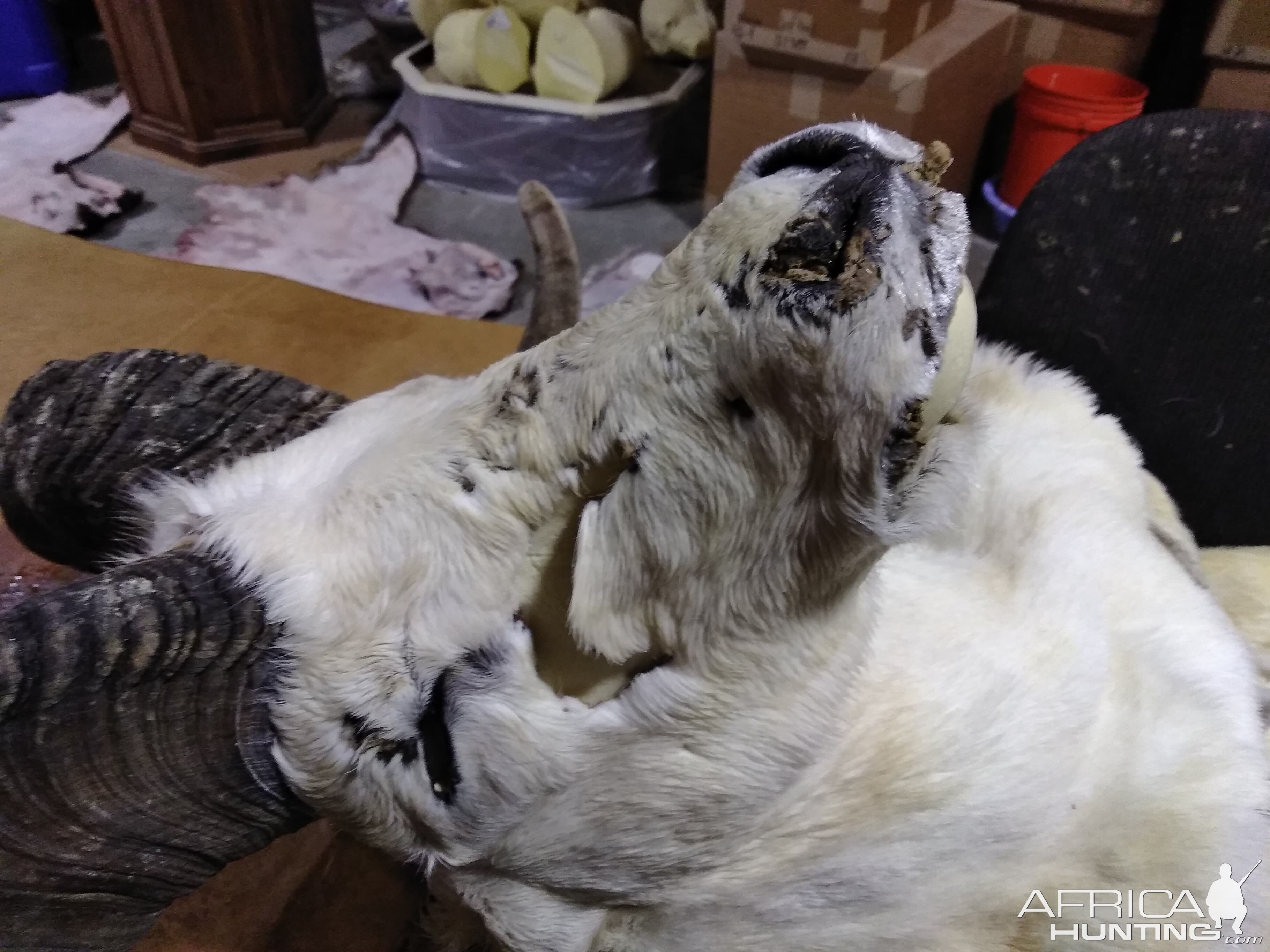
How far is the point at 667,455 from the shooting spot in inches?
18.6

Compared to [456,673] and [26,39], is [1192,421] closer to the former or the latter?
[456,673]

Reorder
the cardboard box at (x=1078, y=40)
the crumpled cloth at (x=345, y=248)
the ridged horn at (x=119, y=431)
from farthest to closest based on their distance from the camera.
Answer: the cardboard box at (x=1078, y=40)
the crumpled cloth at (x=345, y=248)
the ridged horn at (x=119, y=431)

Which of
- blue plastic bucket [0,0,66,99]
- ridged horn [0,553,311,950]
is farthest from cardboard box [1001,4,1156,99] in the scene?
blue plastic bucket [0,0,66,99]

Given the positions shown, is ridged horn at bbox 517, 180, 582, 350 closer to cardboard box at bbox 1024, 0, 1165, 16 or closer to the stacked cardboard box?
the stacked cardboard box

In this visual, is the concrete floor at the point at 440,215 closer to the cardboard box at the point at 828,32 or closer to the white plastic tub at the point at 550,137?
the white plastic tub at the point at 550,137

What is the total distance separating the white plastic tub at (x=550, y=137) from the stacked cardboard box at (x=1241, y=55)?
4.46 feet

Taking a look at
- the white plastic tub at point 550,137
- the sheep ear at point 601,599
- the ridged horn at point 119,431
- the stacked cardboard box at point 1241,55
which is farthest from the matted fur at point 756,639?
the white plastic tub at point 550,137

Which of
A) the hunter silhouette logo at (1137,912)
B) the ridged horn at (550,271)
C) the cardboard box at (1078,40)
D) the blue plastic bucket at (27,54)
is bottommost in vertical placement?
the blue plastic bucket at (27,54)

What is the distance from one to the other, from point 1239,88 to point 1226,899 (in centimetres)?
226

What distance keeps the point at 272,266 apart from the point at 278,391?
1573 millimetres

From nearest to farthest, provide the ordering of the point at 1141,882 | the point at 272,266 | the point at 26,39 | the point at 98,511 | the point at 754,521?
the point at 754,521
the point at 1141,882
the point at 98,511
the point at 272,266
the point at 26,39

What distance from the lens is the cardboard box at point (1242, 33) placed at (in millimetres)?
2076

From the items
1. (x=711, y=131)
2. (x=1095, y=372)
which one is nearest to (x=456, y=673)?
→ (x=1095, y=372)

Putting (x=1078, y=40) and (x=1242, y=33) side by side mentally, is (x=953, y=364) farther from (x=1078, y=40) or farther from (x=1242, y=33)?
(x=1078, y=40)
